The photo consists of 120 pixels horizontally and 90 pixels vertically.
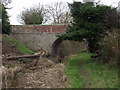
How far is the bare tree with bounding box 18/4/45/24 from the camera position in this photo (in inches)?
1105

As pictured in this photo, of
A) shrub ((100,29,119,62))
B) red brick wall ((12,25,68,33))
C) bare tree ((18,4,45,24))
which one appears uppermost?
bare tree ((18,4,45,24))

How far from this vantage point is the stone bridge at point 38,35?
2027 cm

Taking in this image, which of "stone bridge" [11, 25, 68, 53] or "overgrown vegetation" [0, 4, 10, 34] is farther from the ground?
"overgrown vegetation" [0, 4, 10, 34]

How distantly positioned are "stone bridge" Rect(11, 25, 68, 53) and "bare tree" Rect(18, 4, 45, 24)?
20.9 ft

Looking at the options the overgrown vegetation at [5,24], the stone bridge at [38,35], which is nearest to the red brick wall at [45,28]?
the stone bridge at [38,35]

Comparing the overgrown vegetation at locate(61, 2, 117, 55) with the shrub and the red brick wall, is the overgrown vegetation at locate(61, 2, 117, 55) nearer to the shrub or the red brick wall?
the shrub

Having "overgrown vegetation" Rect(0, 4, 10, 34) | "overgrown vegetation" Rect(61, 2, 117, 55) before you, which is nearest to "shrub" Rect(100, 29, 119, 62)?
"overgrown vegetation" Rect(61, 2, 117, 55)

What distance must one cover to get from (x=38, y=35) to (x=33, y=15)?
26.1 feet

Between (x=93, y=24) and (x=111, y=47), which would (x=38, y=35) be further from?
(x=111, y=47)

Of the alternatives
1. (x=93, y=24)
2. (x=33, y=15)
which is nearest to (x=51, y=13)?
(x=33, y=15)

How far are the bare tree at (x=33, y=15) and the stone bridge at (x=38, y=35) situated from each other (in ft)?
20.9

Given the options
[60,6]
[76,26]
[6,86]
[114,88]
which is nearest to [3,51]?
[76,26]

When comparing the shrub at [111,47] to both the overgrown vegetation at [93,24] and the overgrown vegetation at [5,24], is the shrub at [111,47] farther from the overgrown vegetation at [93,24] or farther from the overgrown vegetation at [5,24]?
the overgrown vegetation at [5,24]

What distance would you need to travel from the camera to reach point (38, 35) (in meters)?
20.9
